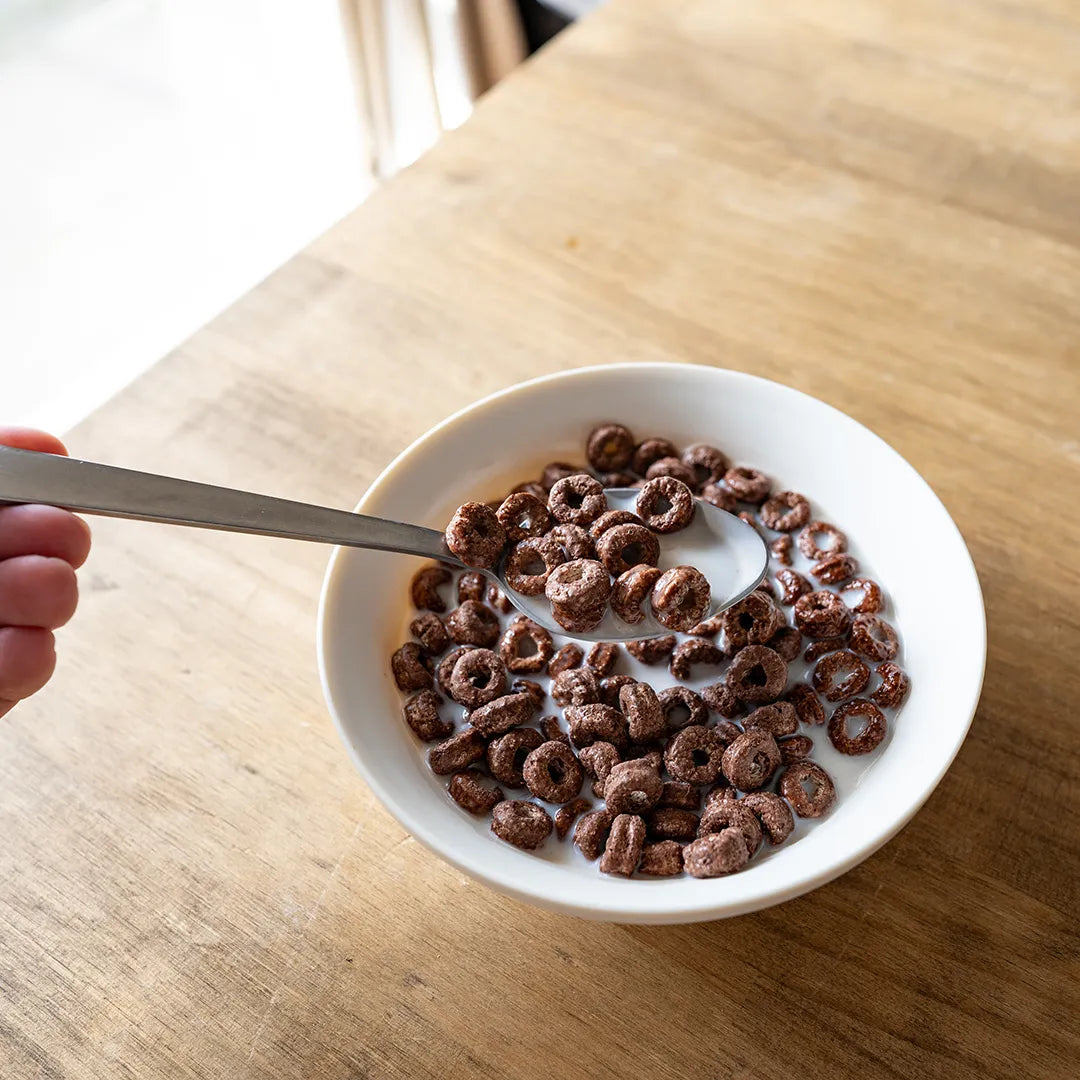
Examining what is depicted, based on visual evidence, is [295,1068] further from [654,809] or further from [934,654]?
[934,654]

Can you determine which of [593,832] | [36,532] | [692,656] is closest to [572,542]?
[692,656]

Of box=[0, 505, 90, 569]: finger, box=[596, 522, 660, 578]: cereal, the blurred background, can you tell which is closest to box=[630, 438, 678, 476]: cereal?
box=[596, 522, 660, 578]: cereal

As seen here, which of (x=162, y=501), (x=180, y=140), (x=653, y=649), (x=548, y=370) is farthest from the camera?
(x=180, y=140)

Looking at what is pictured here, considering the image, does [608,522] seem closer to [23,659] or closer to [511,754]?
[511,754]

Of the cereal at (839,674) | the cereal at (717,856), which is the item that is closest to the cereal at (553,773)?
the cereal at (717,856)

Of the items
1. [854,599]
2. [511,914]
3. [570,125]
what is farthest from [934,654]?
[570,125]

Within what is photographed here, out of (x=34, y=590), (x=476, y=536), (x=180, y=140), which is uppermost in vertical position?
(x=34, y=590)
